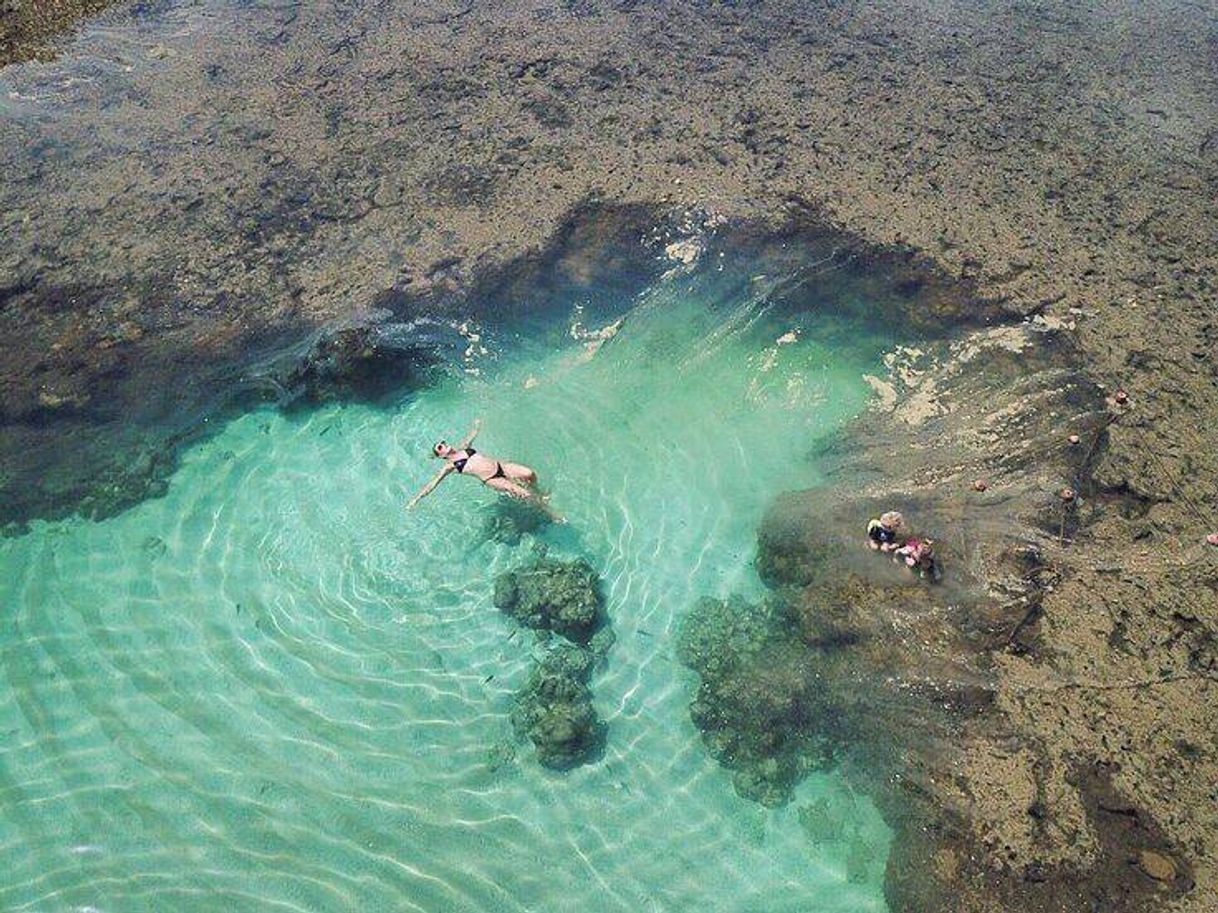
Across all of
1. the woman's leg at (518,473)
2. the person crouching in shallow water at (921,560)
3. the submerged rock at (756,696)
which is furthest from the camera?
the woman's leg at (518,473)

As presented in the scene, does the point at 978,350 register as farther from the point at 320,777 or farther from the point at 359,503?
the point at 320,777

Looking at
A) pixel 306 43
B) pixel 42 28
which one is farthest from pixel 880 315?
pixel 42 28

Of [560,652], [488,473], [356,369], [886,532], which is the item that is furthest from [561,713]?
[356,369]

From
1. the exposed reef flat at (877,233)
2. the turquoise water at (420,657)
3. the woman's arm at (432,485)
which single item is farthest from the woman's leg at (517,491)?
the exposed reef flat at (877,233)

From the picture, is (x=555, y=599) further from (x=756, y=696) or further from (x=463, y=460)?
(x=756, y=696)

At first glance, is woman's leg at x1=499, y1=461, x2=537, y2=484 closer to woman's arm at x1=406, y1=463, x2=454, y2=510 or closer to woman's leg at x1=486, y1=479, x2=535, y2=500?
woman's leg at x1=486, y1=479, x2=535, y2=500

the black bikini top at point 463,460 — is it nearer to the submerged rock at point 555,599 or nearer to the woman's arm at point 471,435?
the woman's arm at point 471,435

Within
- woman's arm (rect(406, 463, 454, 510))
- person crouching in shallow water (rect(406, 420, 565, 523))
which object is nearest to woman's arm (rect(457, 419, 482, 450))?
person crouching in shallow water (rect(406, 420, 565, 523))
